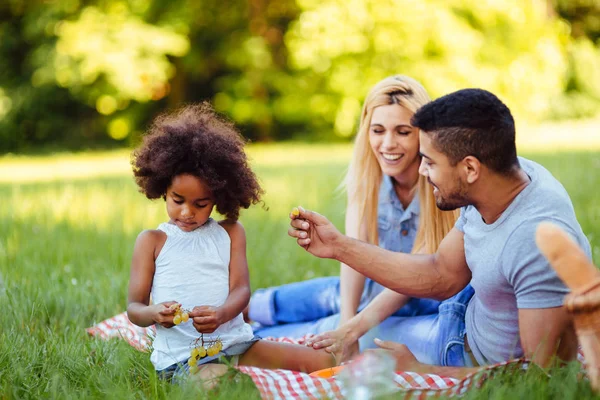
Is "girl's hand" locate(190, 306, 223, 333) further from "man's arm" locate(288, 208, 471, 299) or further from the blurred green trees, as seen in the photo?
the blurred green trees

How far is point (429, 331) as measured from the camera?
3418 mm

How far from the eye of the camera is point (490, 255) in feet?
8.38

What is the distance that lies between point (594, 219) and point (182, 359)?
361 centimetres

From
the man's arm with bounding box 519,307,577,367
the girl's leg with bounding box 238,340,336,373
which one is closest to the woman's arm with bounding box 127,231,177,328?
the girl's leg with bounding box 238,340,336,373

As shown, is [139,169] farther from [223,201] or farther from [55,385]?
[55,385]

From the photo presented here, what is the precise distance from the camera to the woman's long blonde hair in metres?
3.56

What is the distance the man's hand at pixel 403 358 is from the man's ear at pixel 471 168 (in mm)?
897

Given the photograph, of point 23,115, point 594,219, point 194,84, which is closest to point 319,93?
point 194,84

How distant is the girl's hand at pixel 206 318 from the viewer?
105 inches

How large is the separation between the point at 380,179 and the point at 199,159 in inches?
51.6

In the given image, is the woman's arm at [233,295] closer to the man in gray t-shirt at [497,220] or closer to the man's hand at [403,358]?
the man's hand at [403,358]

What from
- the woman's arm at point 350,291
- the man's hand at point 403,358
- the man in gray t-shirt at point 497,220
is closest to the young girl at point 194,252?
the man's hand at point 403,358

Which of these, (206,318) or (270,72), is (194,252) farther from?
(270,72)

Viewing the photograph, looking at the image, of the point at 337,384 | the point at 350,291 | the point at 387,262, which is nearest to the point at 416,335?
the point at 350,291
